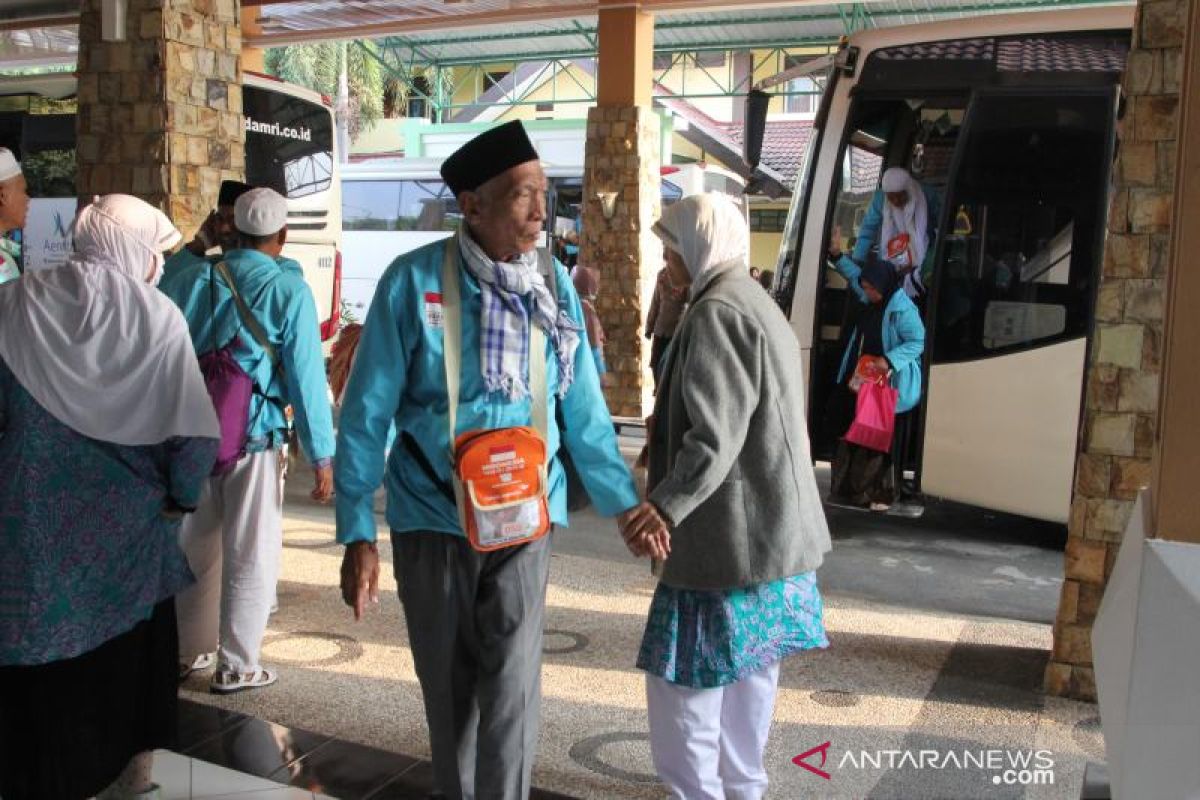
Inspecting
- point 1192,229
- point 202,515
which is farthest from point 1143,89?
point 202,515

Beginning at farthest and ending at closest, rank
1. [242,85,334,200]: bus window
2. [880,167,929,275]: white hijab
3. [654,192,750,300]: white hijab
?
[242,85,334,200]: bus window
[880,167,929,275]: white hijab
[654,192,750,300]: white hijab

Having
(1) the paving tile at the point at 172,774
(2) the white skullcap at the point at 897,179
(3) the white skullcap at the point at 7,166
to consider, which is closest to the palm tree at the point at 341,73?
(2) the white skullcap at the point at 897,179

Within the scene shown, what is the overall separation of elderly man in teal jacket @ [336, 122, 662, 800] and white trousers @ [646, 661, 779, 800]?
340 millimetres

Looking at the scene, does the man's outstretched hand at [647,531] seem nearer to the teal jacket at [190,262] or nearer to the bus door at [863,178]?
the teal jacket at [190,262]

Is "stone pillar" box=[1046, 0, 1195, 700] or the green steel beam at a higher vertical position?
the green steel beam

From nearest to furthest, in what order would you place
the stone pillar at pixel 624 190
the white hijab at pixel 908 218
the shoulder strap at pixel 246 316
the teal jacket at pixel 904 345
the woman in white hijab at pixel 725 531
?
the woman in white hijab at pixel 725 531
the shoulder strap at pixel 246 316
the teal jacket at pixel 904 345
the white hijab at pixel 908 218
the stone pillar at pixel 624 190

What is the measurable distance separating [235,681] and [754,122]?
4617 mm

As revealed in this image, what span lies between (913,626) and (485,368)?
116 inches

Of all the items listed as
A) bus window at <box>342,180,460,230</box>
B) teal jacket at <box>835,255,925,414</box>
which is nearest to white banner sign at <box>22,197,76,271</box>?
bus window at <box>342,180,460,230</box>

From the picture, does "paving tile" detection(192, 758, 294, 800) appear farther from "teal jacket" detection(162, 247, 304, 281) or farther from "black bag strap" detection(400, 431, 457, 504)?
"teal jacket" detection(162, 247, 304, 281)

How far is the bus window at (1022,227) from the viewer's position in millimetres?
5941

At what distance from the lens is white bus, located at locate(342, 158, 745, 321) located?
19609 mm

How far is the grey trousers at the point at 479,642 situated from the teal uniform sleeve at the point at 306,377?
134 cm

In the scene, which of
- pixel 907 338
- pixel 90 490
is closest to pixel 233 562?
pixel 90 490
